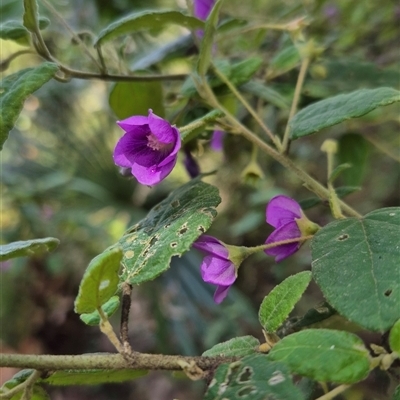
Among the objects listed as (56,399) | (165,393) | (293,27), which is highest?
(293,27)

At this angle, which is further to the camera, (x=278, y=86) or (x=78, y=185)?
(x=78, y=185)

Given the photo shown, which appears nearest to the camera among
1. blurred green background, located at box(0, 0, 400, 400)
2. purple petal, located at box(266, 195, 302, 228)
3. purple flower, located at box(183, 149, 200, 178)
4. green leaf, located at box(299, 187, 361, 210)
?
purple petal, located at box(266, 195, 302, 228)

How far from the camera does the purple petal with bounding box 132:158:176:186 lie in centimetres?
48

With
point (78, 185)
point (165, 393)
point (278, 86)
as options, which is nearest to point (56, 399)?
point (165, 393)

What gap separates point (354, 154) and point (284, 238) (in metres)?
0.49

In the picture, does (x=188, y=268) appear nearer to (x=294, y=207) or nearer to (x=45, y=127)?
(x=45, y=127)

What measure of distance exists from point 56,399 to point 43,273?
698 millimetres

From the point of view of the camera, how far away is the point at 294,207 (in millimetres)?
514

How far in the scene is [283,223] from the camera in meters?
0.51

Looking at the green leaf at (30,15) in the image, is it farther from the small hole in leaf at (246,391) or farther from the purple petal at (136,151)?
the small hole in leaf at (246,391)

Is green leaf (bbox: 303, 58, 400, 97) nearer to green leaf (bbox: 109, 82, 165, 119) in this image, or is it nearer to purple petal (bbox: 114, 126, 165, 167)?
green leaf (bbox: 109, 82, 165, 119)

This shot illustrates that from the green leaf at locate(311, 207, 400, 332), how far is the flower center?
0.18 metres

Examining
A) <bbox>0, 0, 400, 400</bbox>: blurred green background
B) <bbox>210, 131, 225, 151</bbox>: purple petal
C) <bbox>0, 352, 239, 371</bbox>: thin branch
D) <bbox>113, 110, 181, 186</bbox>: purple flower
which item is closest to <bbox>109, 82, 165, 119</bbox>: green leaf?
<bbox>0, 0, 400, 400</bbox>: blurred green background

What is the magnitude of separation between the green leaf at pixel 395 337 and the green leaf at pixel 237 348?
0.11m
